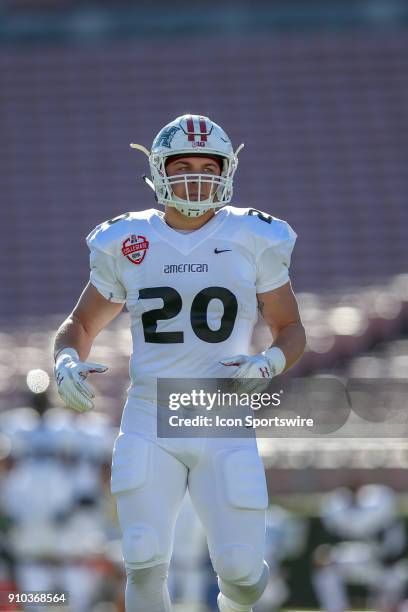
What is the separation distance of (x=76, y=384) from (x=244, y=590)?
72 cm

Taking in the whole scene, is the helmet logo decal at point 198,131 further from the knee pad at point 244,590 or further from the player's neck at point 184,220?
the knee pad at point 244,590

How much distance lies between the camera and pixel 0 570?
6133 mm

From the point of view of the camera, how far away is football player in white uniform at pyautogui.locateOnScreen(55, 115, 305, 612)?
10.8 ft

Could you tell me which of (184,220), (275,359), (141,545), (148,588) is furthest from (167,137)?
(148,588)

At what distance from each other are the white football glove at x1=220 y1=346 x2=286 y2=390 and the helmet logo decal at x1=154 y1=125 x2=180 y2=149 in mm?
653

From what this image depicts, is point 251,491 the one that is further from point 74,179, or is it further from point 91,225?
point 74,179

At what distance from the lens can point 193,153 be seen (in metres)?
3.50

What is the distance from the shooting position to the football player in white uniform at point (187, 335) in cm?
329

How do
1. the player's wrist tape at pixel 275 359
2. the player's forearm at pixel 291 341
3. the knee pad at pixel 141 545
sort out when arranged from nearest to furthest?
the knee pad at pixel 141 545, the player's wrist tape at pixel 275 359, the player's forearm at pixel 291 341

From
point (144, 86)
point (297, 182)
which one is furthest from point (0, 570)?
point (144, 86)

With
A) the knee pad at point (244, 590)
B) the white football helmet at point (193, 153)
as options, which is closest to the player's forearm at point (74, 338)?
the white football helmet at point (193, 153)

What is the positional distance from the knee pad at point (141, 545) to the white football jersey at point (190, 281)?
1.21 feet

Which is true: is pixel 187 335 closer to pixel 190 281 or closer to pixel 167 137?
pixel 190 281

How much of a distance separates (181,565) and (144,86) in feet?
34.5
